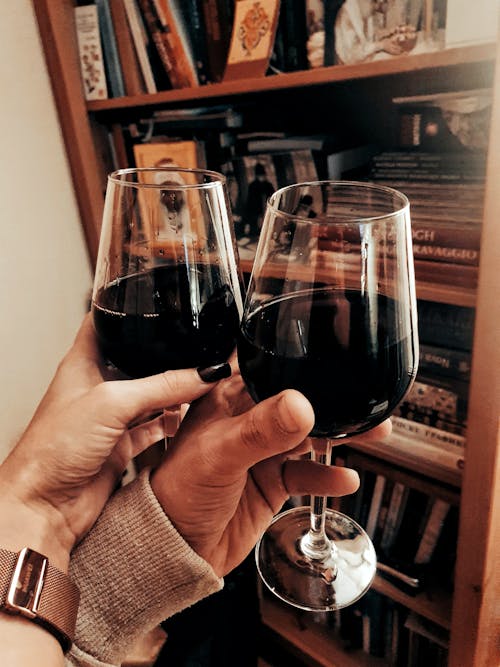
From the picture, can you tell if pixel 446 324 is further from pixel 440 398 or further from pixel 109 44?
pixel 109 44

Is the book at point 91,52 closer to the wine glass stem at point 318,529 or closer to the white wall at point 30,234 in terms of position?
the white wall at point 30,234

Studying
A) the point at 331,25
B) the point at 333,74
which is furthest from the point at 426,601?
the point at 331,25

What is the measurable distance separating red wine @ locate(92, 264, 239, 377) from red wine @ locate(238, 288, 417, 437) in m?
0.06

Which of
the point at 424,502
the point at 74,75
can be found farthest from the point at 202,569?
the point at 74,75

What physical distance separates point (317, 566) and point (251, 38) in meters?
0.99

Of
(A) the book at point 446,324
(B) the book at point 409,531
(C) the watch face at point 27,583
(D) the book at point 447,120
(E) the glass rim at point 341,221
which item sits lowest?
(B) the book at point 409,531

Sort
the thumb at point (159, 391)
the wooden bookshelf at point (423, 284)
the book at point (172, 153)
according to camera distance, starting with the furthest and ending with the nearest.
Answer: the book at point (172, 153) → the wooden bookshelf at point (423, 284) → the thumb at point (159, 391)

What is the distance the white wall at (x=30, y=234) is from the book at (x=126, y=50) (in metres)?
0.20

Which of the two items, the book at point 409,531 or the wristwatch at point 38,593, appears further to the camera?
the book at point 409,531

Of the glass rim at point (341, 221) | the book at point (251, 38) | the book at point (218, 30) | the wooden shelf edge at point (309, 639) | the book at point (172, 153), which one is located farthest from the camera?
the wooden shelf edge at point (309, 639)

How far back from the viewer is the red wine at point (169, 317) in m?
0.55

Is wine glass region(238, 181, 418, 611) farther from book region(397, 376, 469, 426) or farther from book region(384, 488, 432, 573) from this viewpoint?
book region(384, 488, 432, 573)

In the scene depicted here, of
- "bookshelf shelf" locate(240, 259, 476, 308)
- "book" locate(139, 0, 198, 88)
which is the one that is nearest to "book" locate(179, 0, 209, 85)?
"book" locate(139, 0, 198, 88)

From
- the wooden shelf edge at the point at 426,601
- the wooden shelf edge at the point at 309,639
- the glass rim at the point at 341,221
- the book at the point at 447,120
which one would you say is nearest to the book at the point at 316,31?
the book at the point at 447,120
